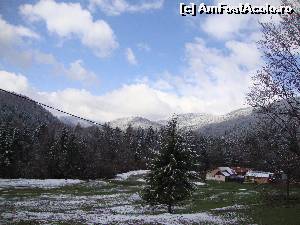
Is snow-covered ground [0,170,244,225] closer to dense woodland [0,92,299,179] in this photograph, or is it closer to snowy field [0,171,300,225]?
snowy field [0,171,300,225]

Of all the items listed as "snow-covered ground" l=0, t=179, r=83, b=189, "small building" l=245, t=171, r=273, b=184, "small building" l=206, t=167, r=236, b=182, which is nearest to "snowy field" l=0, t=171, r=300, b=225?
"snow-covered ground" l=0, t=179, r=83, b=189

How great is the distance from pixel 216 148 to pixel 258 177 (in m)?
41.3

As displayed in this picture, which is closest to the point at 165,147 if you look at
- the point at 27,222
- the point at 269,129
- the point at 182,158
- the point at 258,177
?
the point at 182,158

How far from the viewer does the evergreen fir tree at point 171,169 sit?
40.1 metres

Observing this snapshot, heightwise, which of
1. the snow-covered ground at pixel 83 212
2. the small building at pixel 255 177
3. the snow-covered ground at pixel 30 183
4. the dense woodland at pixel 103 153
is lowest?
the snow-covered ground at pixel 83 212

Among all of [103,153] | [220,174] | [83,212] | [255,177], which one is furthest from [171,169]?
[103,153]

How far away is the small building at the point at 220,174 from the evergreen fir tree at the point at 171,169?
9570cm

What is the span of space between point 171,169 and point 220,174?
99771mm

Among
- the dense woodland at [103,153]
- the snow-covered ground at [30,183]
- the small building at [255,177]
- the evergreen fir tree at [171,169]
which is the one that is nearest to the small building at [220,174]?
the dense woodland at [103,153]

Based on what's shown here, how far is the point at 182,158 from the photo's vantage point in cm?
4091

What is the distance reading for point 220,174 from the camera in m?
136

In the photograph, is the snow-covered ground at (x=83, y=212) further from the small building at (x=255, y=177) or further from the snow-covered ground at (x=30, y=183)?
the small building at (x=255, y=177)

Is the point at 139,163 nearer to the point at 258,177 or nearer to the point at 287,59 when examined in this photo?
the point at 258,177

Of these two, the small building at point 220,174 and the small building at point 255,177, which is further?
the small building at point 220,174
